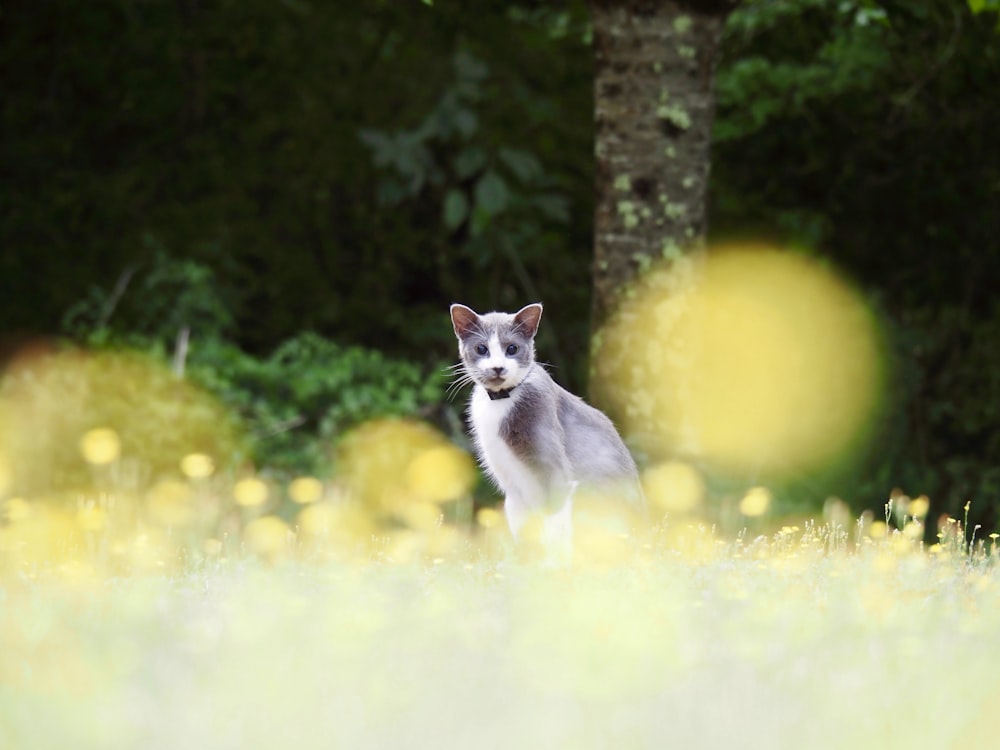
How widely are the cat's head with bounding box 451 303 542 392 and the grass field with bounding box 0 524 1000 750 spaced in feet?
2.83

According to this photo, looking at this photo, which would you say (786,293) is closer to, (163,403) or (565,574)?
(163,403)

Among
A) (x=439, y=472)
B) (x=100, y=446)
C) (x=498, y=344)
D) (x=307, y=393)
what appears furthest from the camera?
(x=307, y=393)

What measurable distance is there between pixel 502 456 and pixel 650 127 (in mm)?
2615

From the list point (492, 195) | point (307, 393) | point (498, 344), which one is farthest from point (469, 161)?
point (498, 344)

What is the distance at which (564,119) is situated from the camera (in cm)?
1128

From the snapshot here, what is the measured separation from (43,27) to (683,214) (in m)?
6.59

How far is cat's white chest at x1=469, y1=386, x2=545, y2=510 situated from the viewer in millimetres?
5875

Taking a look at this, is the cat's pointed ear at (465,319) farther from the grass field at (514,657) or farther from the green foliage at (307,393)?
the green foliage at (307,393)

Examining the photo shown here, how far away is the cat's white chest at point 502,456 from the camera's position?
5.88 m

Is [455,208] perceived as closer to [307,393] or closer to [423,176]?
[423,176]

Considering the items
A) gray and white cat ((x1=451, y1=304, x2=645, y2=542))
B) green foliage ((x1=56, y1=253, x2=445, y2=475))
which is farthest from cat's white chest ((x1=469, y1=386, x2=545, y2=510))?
green foliage ((x1=56, y1=253, x2=445, y2=475))

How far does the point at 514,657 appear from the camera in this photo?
4.07 meters

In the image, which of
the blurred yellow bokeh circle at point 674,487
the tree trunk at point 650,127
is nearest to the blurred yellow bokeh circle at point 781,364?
the blurred yellow bokeh circle at point 674,487

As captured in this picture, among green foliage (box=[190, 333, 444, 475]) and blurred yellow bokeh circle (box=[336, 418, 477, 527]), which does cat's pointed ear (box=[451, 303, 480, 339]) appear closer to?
blurred yellow bokeh circle (box=[336, 418, 477, 527])
